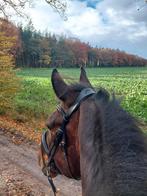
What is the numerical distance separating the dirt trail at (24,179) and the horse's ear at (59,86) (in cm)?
Answer: 446

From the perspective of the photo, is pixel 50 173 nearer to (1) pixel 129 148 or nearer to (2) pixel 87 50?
(1) pixel 129 148

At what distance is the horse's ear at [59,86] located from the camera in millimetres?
2225

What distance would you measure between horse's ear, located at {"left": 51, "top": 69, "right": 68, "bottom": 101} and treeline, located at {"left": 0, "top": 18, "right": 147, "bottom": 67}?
60188 mm

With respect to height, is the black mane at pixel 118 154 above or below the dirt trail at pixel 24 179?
above

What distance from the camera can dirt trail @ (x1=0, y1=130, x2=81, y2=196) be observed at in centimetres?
642

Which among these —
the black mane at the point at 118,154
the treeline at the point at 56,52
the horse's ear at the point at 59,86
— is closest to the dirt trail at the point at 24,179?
the horse's ear at the point at 59,86

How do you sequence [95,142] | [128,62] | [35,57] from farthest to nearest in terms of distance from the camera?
[128,62], [35,57], [95,142]

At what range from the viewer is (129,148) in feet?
5.62

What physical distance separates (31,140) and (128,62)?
10962 centimetres

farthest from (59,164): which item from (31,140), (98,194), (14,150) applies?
(31,140)

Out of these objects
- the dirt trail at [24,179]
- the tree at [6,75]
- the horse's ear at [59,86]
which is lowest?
the dirt trail at [24,179]

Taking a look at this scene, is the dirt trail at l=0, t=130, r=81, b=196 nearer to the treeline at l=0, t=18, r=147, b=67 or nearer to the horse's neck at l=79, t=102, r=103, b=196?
the horse's neck at l=79, t=102, r=103, b=196

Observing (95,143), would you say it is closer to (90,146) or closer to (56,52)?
(90,146)

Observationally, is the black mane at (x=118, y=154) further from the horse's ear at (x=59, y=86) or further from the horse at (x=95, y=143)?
the horse's ear at (x=59, y=86)
